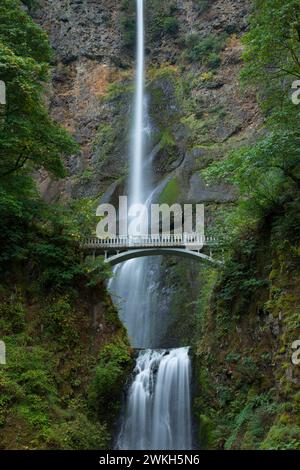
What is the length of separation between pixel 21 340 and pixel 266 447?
26.4 feet

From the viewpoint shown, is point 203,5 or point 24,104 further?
point 203,5

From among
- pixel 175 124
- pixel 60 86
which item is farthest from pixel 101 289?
pixel 60 86

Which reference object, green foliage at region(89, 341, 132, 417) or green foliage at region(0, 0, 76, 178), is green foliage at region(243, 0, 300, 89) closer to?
green foliage at region(0, 0, 76, 178)

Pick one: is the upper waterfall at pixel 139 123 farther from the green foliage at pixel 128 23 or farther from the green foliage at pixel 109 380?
the green foliage at pixel 109 380

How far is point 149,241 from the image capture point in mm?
21875

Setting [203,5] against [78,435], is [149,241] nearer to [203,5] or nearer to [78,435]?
[78,435]

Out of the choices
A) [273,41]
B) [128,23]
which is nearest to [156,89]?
[128,23]

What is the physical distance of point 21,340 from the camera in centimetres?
1429

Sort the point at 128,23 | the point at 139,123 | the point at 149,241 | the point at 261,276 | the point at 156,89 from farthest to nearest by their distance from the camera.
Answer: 1. the point at 128,23
2. the point at 156,89
3. the point at 139,123
4. the point at 149,241
5. the point at 261,276

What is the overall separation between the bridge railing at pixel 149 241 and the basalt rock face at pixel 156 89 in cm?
692

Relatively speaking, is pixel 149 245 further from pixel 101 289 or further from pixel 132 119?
pixel 132 119

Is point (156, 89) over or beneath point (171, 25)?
beneath

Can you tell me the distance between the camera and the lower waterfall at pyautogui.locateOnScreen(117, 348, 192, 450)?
47.2 ft

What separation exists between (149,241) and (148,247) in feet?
0.96
